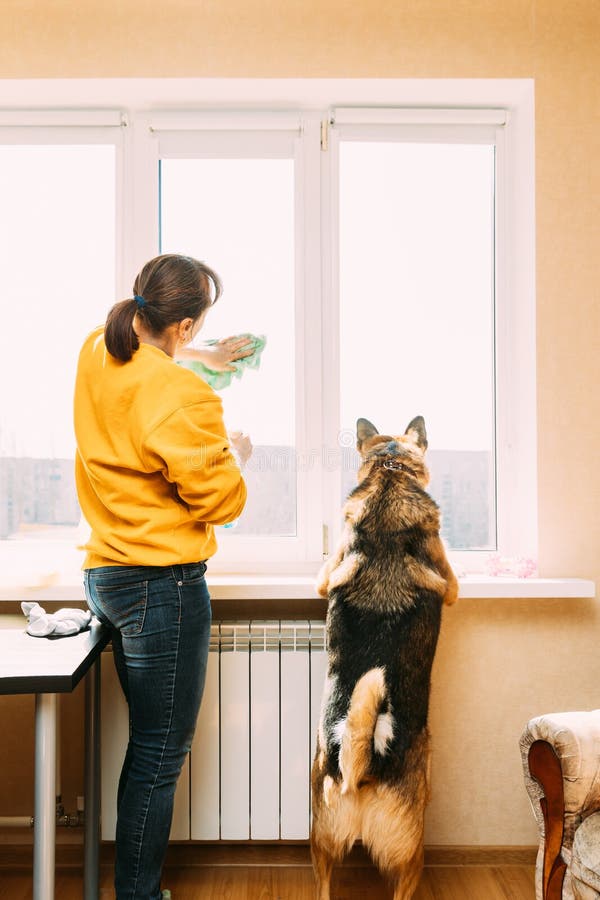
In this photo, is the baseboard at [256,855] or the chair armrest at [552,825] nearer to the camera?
the chair armrest at [552,825]

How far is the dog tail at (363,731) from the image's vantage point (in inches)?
56.2

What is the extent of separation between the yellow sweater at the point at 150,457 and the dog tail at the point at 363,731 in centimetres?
48

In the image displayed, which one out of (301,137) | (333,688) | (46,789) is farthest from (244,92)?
(46,789)

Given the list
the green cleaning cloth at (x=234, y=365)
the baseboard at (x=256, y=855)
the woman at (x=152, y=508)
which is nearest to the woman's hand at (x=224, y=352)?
the green cleaning cloth at (x=234, y=365)

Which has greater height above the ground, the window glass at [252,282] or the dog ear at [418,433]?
the window glass at [252,282]

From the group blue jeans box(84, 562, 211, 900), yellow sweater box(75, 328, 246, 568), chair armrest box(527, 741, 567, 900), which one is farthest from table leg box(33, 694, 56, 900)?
chair armrest box(527, 741, 567, 900)

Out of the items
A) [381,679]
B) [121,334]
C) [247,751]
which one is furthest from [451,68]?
[247,751]

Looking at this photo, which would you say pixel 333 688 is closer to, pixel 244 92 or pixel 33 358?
pixel 33 358

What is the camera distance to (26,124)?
213cm

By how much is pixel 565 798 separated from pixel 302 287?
158 centimetres

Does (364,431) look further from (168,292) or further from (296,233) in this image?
(296,233)

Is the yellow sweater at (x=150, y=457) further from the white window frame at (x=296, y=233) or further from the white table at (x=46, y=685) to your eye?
the white window frame at (x=296, y=233)

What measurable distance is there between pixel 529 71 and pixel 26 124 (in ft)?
5.23

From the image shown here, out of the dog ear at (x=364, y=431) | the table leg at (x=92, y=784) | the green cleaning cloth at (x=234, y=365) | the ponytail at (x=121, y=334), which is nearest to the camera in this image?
the ponytail at (x=121, y=334)
